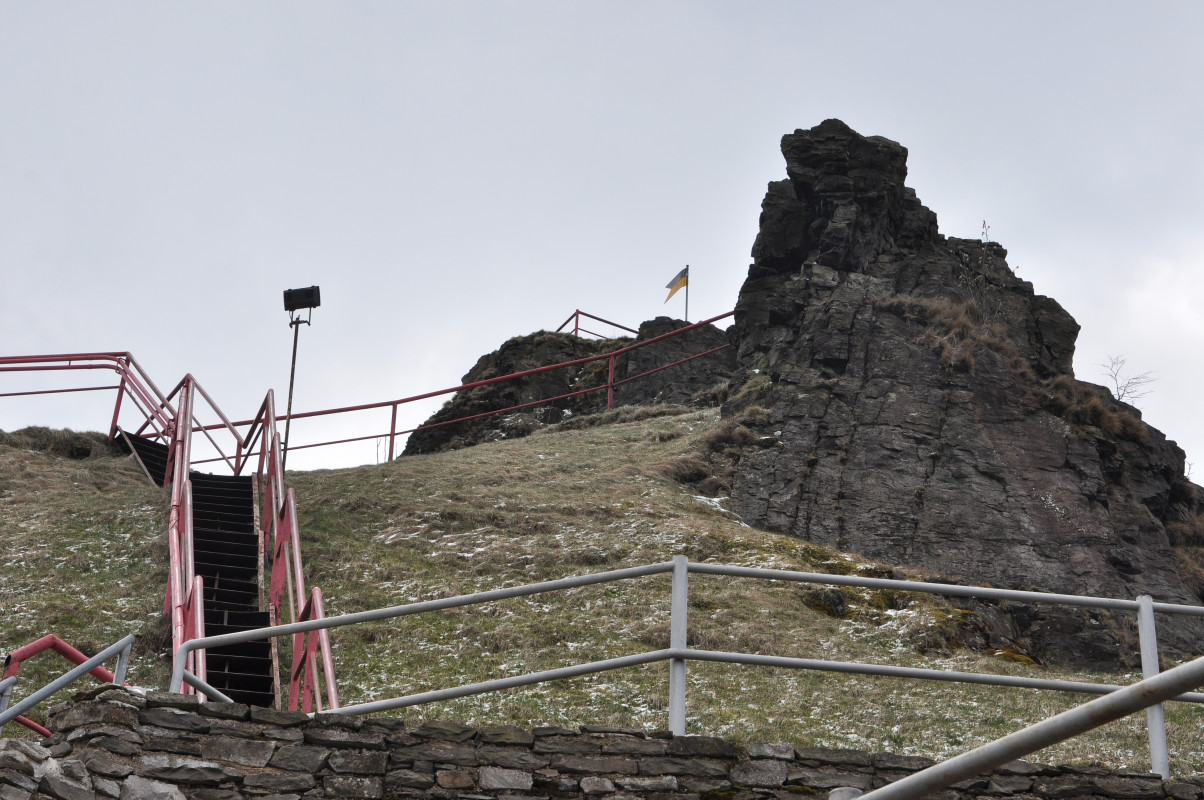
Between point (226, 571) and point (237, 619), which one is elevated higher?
point (226, 571)

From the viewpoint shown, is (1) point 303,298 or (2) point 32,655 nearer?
(2) point 32,655

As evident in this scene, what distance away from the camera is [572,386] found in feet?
114

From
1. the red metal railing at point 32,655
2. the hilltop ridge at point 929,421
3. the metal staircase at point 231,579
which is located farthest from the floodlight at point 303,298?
the red metal railing at point 32,655

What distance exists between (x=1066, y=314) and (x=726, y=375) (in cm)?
922

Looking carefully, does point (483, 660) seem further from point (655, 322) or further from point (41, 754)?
point (655, 322)

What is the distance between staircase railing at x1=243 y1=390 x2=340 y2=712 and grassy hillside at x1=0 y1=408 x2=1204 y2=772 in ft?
2.14

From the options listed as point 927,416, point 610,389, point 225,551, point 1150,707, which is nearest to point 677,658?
point 1150,707

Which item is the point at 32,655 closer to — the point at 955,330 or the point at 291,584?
the point at 291,584

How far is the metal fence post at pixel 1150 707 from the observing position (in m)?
6.40

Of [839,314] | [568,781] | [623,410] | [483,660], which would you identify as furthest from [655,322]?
[568,781]

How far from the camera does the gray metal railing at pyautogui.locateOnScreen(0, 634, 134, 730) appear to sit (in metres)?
6.22

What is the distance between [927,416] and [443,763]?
1735 centimetres

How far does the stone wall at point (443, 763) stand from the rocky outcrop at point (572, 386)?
952 inches

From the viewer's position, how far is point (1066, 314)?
2658 cm
